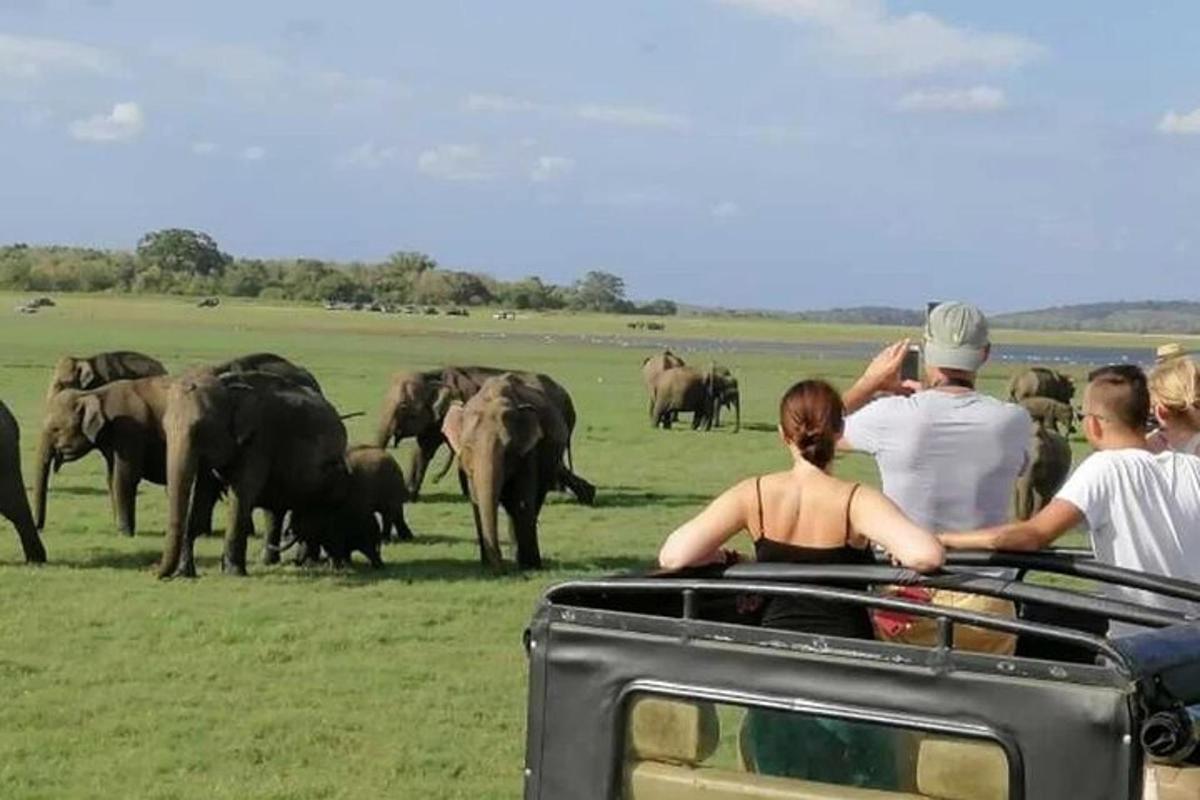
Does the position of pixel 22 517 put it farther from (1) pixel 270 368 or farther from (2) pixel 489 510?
(1) pixel 270 368

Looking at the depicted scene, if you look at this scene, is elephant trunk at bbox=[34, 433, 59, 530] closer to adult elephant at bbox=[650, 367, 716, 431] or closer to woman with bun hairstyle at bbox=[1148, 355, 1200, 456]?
woman with bun hairstyle at bbox=[1148, 355, 1200, 456]

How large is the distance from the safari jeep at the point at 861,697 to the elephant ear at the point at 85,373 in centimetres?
1903

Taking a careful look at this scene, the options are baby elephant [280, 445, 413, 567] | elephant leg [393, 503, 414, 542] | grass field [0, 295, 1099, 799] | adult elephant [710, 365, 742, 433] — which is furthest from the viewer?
adult elephant [710, 365, 742, 433]

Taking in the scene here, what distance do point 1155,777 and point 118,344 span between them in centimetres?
6211

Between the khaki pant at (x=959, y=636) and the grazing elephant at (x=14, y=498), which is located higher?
the khaki pant at (x=959, y=636)

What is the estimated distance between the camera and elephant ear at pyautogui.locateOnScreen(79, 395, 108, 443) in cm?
1808

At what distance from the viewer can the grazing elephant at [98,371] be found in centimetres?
2267

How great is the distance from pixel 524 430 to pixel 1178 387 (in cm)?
1098

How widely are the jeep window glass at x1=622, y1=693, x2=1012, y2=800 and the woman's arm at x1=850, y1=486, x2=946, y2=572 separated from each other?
65 centimetres

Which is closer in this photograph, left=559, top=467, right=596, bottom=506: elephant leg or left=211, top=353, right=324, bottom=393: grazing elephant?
left=211, top=353, right=324, bottom=393: grazing elephant

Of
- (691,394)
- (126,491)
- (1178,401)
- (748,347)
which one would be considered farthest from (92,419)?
(748,347)

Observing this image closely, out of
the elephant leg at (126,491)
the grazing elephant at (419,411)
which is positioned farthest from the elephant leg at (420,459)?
the elephant leg at (126,491)

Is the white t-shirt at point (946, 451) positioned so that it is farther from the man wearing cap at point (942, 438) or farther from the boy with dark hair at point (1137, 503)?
the boy with dark hair at point (1137, 503)

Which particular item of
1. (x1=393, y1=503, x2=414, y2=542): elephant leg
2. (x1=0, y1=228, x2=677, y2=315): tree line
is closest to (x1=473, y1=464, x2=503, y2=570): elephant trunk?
(x1=393, y1=503, x2=414, y2=542): elephant leg
